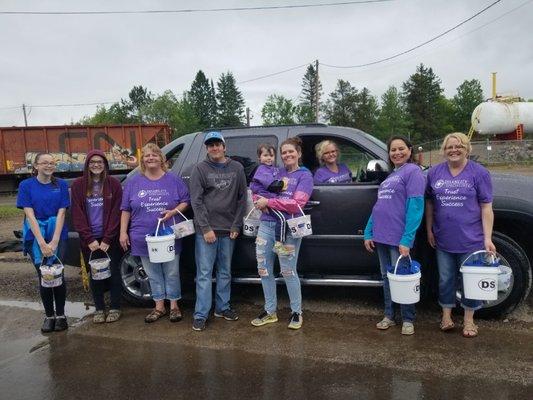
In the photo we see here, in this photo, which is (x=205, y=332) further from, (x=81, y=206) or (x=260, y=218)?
(x=81, y=206)

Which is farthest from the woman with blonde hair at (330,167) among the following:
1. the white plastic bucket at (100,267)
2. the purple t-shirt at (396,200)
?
the white plastic bucket at (100,267)

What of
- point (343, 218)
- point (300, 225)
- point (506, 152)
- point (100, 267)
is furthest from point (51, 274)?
point (506, 152)

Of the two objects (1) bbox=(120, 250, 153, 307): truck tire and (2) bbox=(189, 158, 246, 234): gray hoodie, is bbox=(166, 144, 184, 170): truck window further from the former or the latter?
(1) bbox=(120, 250, 153, 307): truck tire

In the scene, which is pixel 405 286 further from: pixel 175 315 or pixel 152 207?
pixel 152 207

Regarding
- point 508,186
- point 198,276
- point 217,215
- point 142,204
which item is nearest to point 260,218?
point 217,215

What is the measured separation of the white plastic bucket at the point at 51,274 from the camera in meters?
4.34

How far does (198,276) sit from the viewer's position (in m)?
4.43

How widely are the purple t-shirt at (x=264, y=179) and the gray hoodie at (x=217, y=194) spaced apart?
22 cm

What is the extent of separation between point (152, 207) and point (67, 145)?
758 inches

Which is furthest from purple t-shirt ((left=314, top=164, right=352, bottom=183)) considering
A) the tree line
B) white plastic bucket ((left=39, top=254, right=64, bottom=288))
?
the tree line

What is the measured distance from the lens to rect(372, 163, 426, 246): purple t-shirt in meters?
3.75

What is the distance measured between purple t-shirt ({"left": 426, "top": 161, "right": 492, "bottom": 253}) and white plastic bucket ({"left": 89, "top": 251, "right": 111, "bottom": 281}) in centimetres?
312

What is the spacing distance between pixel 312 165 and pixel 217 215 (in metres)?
1.29

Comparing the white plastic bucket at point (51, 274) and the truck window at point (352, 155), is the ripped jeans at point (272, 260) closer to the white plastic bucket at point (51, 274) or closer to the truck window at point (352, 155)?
the truck window at point (352, 155)
